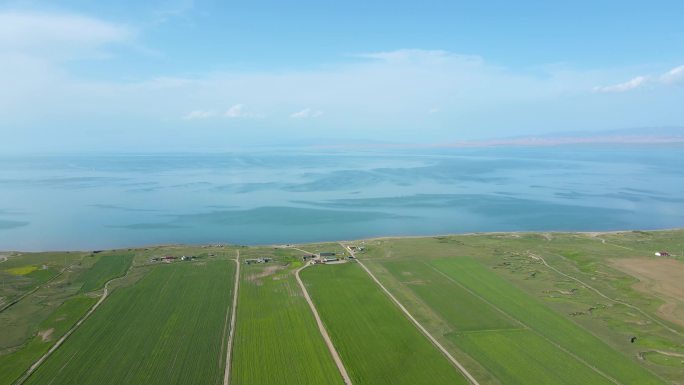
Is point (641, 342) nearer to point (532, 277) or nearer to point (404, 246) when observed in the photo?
point (532, 277)

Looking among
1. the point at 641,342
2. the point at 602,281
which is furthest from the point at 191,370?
the point at 602,281

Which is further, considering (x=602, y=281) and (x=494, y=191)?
(x=494, y=191)

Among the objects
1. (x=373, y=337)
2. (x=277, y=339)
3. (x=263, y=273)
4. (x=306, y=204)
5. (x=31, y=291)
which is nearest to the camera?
(x=277, y=339)

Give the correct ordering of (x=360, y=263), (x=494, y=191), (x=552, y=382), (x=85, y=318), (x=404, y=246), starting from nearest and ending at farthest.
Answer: (x=552, y=382), (x=85, y=318), (x=360, y=263), (x=404, y=246), (x=494, y=191)

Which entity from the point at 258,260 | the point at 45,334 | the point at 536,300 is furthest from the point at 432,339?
the point at 45,334

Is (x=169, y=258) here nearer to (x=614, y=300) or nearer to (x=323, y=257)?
(x=323, y=257)

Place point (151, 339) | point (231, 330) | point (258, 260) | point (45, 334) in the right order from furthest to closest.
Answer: point (258, 260), point (231, 330), point (45, 334), point (151, 339)

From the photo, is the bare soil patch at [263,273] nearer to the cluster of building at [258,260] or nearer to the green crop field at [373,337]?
the cluster of building at [258,260]
